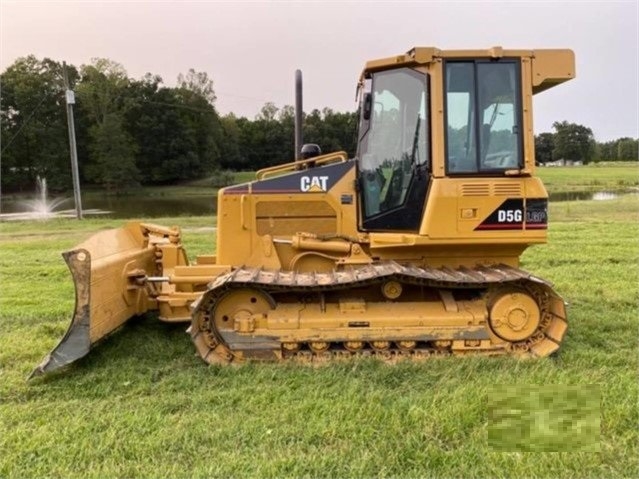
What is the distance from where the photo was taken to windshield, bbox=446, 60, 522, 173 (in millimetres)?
5035

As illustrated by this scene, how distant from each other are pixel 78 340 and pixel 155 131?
59660 mm

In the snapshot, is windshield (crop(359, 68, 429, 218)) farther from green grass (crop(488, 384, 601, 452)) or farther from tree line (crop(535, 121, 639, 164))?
tree line (crop(535, 121, 639, 164))

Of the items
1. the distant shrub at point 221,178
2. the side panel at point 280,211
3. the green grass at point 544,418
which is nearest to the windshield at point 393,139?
the side panel at point 280,211

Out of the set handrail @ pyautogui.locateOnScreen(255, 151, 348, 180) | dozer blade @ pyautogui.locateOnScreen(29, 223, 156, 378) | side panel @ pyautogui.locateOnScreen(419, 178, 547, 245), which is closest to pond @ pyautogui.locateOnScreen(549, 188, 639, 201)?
side panel @ pyautogui.locateOnScreen(419, 178, 547, 245)

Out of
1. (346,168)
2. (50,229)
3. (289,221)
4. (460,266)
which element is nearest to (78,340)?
(289,221)

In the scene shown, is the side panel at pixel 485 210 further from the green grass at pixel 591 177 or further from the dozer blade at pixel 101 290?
the green grass at pixel 591 177

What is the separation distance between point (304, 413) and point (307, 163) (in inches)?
113

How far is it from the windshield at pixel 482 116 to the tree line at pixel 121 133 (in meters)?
37.5

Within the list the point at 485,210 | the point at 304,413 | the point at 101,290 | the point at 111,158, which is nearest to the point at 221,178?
the point at 111,158

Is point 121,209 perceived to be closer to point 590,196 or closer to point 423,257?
point 590,196

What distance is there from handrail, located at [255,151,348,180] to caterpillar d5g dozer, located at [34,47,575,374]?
0.36 meters

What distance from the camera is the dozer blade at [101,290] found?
4664 mm

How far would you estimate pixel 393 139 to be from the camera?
5277mm

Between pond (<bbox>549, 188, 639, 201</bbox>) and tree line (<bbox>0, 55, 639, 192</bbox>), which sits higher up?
tree line (<bbox>0, 55, 639, 192</bbox>)
